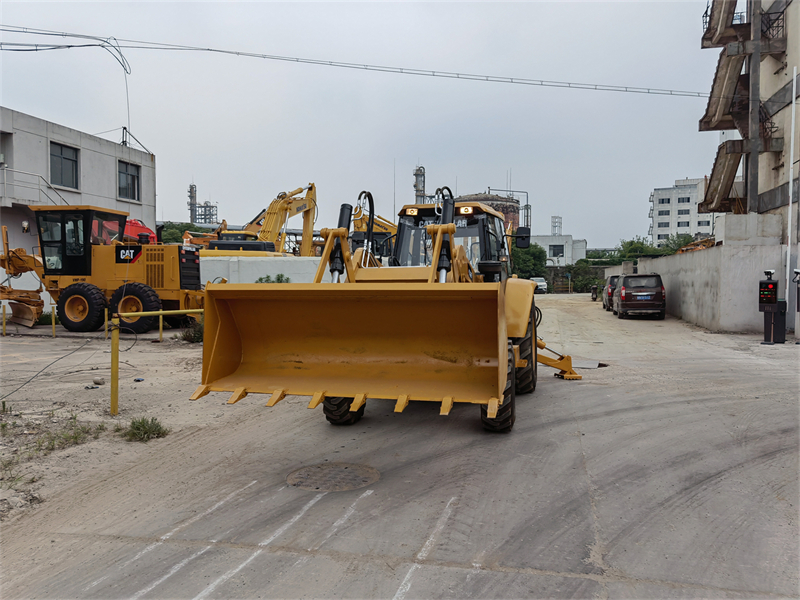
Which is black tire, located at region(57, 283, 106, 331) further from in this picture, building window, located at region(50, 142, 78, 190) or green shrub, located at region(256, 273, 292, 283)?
building window, located at region(50, 142, 78, 190)

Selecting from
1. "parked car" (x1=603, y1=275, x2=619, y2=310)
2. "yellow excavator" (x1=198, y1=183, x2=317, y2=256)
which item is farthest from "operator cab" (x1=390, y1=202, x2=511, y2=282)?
"parked car" (x1=603, y1=275, x2=619, y2=310)

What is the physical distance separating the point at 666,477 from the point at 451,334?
210 cm

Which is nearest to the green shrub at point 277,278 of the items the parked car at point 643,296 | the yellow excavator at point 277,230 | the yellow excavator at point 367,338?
the yellow excavator at point 277,230

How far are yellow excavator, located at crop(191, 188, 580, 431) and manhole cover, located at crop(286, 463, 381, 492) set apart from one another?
53cm

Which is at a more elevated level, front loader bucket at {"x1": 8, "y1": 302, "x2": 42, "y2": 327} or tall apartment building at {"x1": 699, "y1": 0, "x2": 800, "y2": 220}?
tall apartment building at {"x1": 699, "y1": 0, "x2": 800, "y2": 220}

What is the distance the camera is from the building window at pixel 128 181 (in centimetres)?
2666

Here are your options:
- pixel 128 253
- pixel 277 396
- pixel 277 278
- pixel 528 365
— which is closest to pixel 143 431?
pixel 277 396

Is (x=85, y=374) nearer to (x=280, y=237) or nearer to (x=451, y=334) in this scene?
(x=451, y=334)

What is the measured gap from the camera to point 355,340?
212 inches

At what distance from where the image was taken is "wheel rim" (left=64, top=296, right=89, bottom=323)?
15.3 m

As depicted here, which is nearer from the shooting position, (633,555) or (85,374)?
(633,555)

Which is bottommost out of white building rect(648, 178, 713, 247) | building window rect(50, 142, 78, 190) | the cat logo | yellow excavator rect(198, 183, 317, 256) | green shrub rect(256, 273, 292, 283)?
green shrub rect(256, 273, 292, 283)

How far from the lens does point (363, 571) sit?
3.30 m

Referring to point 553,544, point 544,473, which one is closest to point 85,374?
point 544,473
